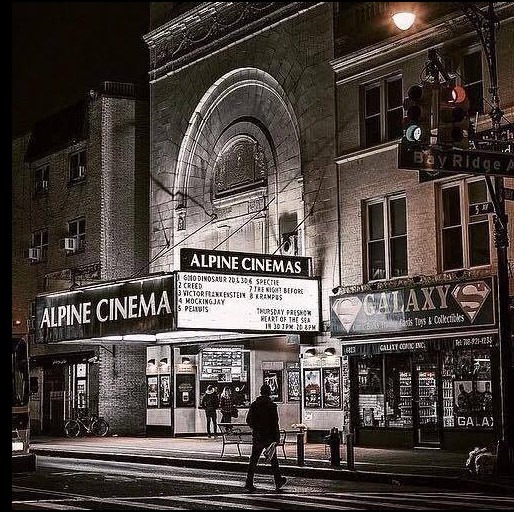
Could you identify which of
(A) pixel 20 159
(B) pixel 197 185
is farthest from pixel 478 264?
(A) pixel 20 159

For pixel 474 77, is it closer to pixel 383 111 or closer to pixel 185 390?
pixel 383 111

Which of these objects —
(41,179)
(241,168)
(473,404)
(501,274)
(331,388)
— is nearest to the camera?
(501,274)

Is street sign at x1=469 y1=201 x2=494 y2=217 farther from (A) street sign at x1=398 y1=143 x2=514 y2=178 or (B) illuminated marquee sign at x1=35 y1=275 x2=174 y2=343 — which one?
(B) illuminated marquee sign at x1=35 y1=275 x2=174 y2=343

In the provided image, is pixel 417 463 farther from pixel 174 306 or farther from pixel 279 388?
pixel 279 388

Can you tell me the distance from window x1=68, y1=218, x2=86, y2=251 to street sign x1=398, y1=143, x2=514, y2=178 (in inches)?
1024

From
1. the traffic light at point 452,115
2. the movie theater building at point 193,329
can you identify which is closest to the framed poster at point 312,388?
the movie theater building at point 193,329

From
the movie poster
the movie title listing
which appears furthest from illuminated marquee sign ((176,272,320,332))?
the movie poster

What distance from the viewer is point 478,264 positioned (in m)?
27.7

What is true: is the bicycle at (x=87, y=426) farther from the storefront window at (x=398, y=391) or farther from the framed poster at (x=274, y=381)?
the storefront window at (x=398, y=391)

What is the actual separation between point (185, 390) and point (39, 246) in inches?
508

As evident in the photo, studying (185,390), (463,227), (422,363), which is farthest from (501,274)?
(185,390)

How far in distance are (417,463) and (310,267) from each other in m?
9.50

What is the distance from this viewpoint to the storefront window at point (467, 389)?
26.8 m

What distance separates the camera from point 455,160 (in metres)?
19.5
